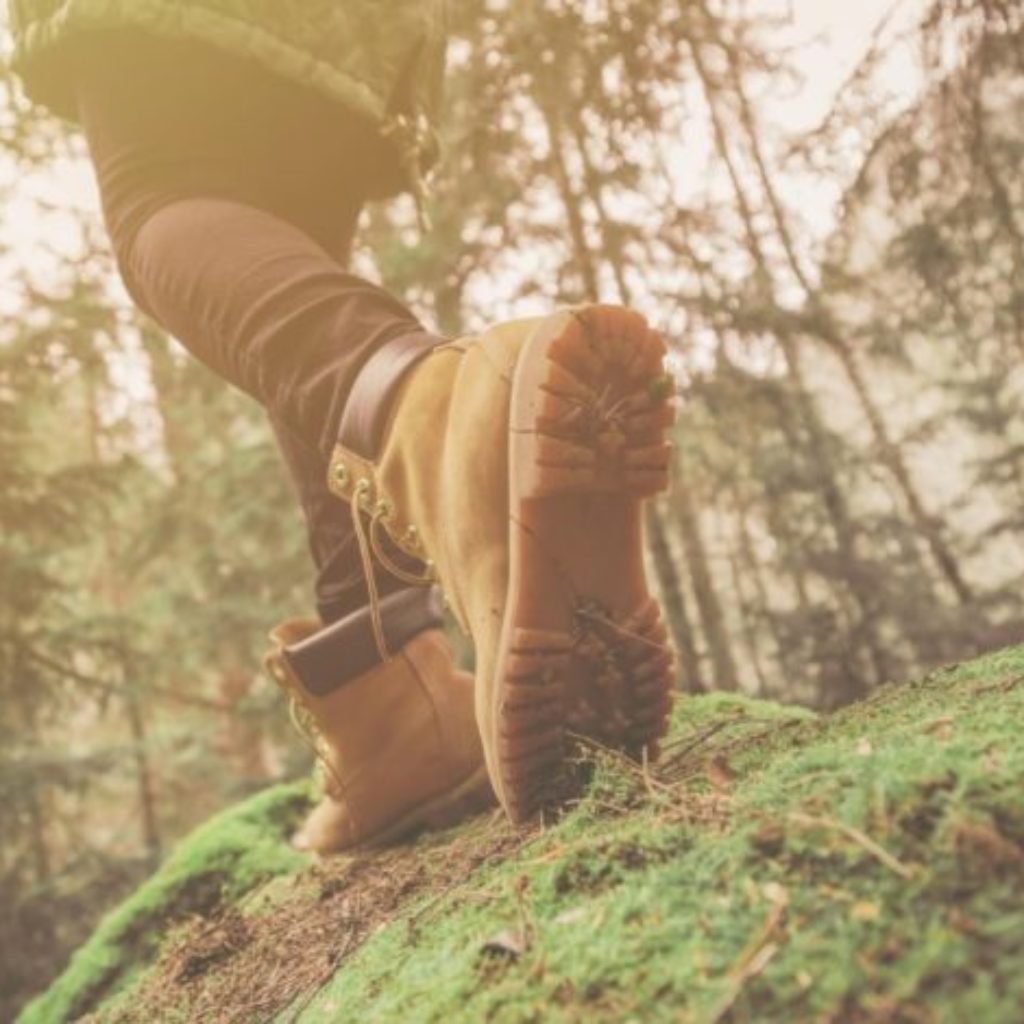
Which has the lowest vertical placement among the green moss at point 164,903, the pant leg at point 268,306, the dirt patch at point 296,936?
the green moss at point 164,903

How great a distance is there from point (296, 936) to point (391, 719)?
459 mm

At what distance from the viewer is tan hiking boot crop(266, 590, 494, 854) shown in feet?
6.09

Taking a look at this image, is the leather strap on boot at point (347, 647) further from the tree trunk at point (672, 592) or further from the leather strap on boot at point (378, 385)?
the tree trunk at point (672, 592)

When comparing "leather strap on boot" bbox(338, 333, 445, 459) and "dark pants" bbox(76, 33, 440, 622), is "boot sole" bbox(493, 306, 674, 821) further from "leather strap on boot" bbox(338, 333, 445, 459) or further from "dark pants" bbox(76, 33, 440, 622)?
"dark pants" bbox(76, 33, 440, 622)

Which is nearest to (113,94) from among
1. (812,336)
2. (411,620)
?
(411,620)

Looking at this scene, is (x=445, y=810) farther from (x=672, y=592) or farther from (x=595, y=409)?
(x=672, y=592)

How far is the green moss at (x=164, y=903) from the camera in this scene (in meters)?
2.57

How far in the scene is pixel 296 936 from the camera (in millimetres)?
1534

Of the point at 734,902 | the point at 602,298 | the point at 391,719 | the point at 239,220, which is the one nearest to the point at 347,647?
the point at 391,719

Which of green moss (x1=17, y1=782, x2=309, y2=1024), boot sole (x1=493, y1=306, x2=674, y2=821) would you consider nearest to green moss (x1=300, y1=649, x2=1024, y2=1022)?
boot sole (x1=493, y1=306, x2=674, y2=821)

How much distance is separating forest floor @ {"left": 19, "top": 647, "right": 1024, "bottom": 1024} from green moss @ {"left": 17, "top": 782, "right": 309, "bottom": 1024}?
106cm

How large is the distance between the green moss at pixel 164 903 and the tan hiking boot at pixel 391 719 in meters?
0.70

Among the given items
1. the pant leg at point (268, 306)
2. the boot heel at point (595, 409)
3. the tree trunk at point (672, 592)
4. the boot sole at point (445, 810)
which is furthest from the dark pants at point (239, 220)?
the tree trunk at point (672, 592)

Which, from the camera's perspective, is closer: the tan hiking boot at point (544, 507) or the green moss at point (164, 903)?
the tan hiking boot at point (544, 507)
